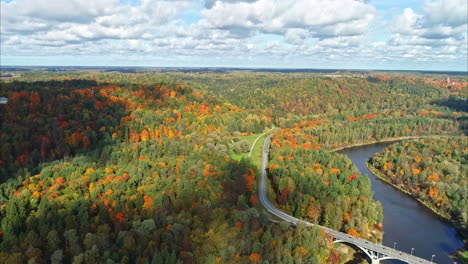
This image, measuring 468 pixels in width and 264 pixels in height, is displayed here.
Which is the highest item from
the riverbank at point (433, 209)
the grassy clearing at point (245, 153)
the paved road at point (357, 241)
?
the grassy clearing at point (245, 153)

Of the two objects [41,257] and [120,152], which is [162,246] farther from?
[120,152]

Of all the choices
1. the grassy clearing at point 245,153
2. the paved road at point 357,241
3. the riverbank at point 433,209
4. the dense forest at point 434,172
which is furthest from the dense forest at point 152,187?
the dense forest at point 434,172

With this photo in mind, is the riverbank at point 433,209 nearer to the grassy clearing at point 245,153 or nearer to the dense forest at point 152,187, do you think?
the dense forest at point 152,187

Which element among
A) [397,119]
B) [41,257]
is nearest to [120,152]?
[41,257]

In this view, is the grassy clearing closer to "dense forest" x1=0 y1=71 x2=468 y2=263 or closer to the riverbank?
"dense forest" x1=0 y1=71 x2=468 y2=263

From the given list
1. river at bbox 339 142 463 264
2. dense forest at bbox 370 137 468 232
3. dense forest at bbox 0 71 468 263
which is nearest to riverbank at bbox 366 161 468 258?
dense forest at bbox 370 137 468 232

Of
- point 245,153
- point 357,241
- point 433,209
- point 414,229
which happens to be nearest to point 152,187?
point 357,241
